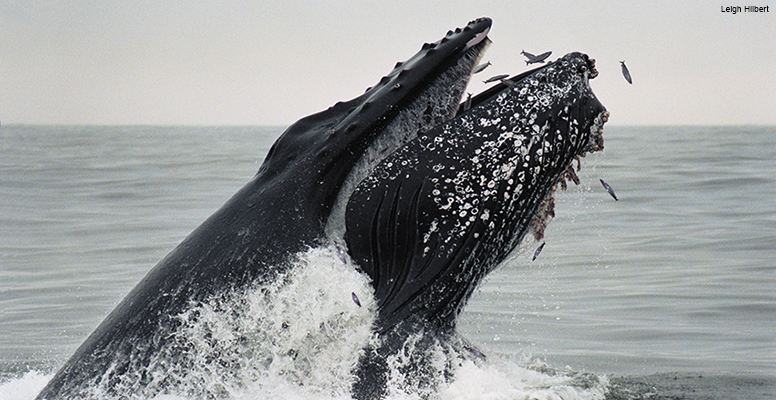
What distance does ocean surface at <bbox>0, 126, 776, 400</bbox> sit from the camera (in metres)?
6.64

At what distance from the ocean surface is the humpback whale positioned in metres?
0.38

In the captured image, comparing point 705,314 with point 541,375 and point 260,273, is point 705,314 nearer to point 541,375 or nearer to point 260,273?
point 541,375

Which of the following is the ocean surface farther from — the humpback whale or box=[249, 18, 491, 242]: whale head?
box=[249, 18, 491, 242]: whale head

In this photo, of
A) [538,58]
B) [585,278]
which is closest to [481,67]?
[538,58]

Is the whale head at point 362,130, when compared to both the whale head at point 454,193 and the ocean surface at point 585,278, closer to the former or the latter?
the whale head at point 454,193

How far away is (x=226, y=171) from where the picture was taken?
78.3 feet

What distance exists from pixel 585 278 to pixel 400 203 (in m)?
6.67

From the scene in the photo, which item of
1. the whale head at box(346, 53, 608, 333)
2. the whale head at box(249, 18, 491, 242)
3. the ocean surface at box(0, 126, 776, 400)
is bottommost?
the ocean surface at box(0, 126, 776, 400)

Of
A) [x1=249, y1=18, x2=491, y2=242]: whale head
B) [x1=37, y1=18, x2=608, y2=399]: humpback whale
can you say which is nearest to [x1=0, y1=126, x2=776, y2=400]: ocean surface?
[x1=37, y1=18, x2=608, y2=399]: humpback whale

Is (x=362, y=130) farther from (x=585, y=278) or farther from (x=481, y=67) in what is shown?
(x=585, y=278)

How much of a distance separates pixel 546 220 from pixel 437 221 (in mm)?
681

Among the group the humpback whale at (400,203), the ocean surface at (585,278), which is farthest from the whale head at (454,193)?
the ocean surface at (585,278)

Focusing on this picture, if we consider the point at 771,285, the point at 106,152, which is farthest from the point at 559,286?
the point at 106,152

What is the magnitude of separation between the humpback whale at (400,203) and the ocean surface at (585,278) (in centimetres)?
38
